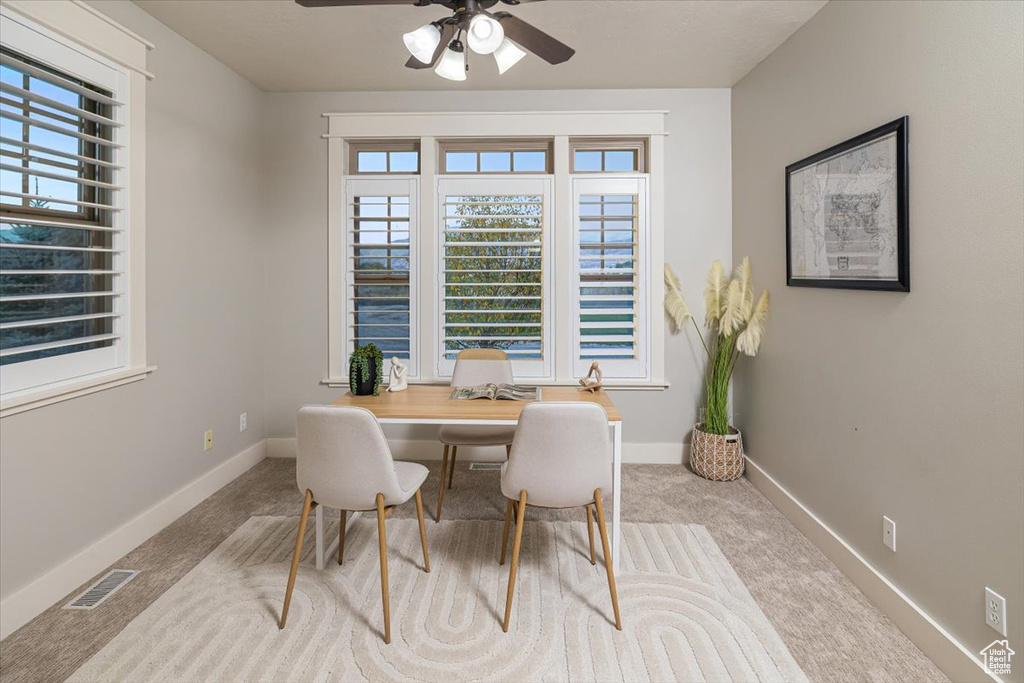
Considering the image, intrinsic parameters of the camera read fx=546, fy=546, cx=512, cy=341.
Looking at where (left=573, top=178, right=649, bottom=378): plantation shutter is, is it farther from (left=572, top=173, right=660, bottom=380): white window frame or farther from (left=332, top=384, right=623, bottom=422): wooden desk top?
(left=332, top=384, right=623, bottom=422): wooden desk top

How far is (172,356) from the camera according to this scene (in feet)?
10.1

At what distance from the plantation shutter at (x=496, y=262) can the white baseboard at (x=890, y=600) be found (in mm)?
1856

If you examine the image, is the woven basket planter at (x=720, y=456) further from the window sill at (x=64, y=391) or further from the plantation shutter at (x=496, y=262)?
the window sill at (x=64, y=391)

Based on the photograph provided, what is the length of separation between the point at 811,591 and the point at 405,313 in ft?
9.73

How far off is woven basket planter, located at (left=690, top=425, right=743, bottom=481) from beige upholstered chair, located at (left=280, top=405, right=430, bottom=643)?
237 centimetres

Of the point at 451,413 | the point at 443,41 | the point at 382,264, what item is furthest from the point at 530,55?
the point at 451,413

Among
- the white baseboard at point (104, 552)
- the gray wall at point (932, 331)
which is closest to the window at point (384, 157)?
the white baseboard at point (104, 552)

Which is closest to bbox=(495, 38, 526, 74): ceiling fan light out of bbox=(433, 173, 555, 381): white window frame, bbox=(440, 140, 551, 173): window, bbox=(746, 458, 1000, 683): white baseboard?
bbox=(433, 173, 555, 381): white window frame

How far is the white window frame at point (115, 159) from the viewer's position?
214 cm

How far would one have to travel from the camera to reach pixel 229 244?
11.9 ft

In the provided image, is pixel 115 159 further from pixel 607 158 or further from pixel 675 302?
pixel 675 302

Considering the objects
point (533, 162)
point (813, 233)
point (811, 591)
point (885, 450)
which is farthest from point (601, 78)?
point (811, 591)

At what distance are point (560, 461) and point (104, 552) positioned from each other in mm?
2178

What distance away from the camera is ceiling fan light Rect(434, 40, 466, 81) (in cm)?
217
